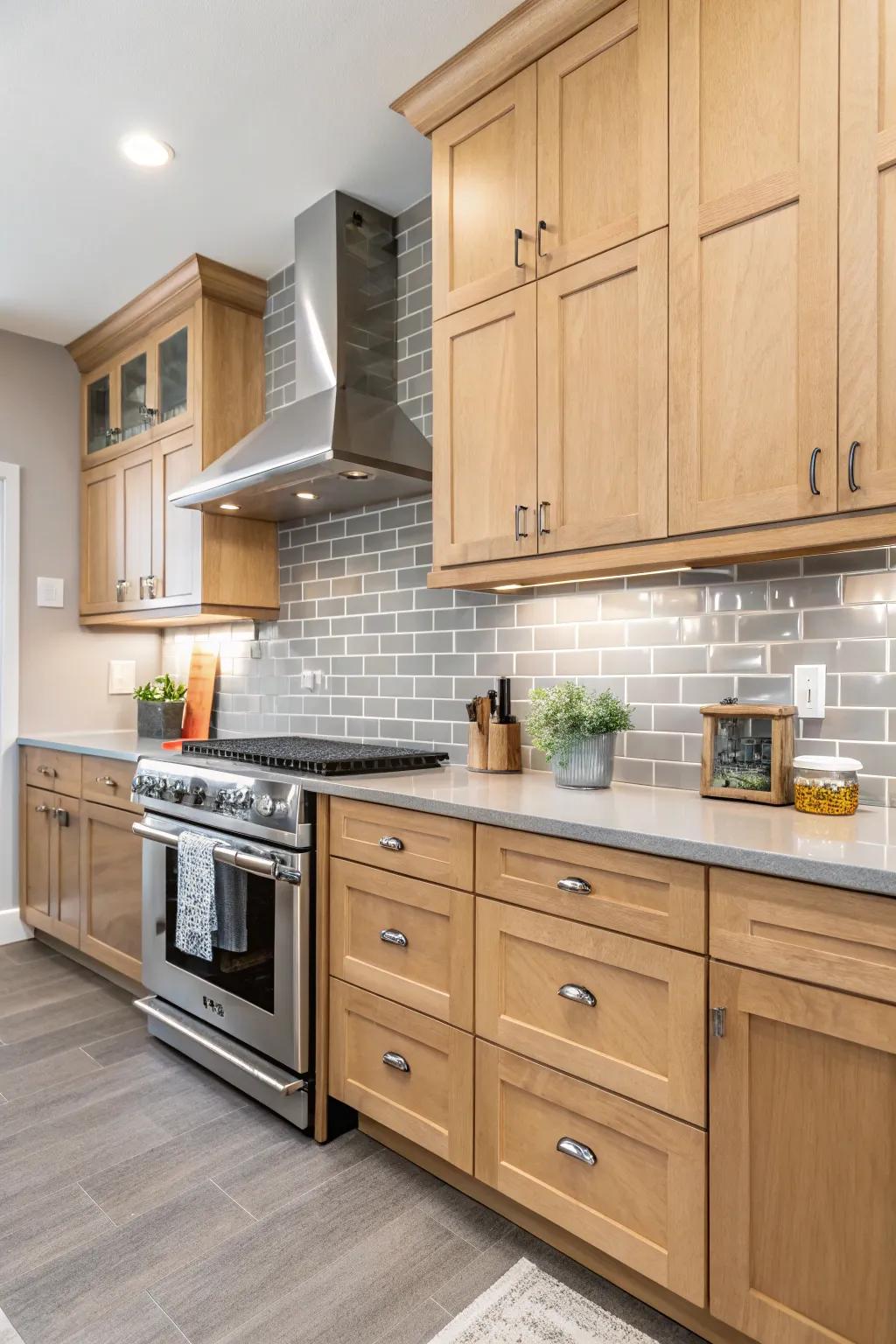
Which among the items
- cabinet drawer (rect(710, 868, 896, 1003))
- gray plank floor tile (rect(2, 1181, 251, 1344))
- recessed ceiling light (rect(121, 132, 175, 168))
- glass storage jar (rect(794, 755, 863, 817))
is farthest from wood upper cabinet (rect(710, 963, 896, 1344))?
recessed ceiling light (rect(121, 132, 175, 168))

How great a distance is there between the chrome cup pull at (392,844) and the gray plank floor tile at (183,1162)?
863 mm

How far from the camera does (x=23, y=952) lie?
11.7 ft

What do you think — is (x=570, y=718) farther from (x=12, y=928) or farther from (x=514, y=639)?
(x=12, y=928)

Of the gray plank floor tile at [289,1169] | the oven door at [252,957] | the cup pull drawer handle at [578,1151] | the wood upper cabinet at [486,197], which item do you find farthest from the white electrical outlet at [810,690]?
the gray plank floor tile at [289,1169]

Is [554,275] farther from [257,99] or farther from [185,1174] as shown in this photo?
[185,1174]

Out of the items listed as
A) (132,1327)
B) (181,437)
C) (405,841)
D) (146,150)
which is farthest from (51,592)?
(132,1327)

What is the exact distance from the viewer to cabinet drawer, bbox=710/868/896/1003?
1.15 metres

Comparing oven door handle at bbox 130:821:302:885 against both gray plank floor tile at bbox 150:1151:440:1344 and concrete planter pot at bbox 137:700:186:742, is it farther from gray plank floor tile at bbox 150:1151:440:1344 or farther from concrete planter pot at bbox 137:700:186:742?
concrete planter pot at bbox 137:700:186:742

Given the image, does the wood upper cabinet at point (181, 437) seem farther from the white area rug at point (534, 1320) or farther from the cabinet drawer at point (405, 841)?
the white area rug at point (534, 1320)

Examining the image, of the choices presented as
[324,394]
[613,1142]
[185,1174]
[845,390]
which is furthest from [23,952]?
[845,390]

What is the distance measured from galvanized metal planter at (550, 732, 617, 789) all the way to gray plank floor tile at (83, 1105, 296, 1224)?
122cm

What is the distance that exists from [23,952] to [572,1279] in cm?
289

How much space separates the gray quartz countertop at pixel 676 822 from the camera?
3.98 ft

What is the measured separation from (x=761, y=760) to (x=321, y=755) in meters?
1.17
